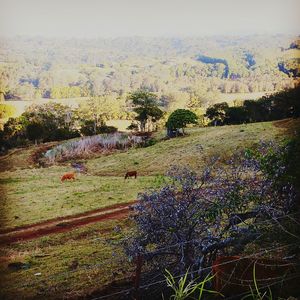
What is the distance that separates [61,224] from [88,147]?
1736 centimetres

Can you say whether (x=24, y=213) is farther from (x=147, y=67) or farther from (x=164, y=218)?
(x=147, y=67)

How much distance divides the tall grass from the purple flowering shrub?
21775mm

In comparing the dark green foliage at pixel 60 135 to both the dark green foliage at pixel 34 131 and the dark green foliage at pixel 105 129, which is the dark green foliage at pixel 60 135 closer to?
the dark green foliage at pixel 34 131

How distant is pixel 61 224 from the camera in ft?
43.0

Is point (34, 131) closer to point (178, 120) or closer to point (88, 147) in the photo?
point (88, 147)

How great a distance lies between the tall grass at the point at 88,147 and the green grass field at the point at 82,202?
75.0 inches

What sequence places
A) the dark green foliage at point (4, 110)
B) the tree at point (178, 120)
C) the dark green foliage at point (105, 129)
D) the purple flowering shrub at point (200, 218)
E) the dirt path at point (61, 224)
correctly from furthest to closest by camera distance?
the dark green foliage at point (105, 129) < the tree at point (178, 120) < the dirt path at point (61, 224) < the purple flowering shrub at point (200, 218) < the dark green foliage at point (4, 110)

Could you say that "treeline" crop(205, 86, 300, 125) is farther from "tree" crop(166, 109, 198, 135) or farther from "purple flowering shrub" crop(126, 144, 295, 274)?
"purple flowering shrub" crop(126, 144, 295, 274)

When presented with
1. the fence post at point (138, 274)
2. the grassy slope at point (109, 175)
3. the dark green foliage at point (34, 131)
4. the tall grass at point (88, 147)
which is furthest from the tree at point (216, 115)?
the fence post at point (138, 274)

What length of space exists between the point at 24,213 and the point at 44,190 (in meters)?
4.25

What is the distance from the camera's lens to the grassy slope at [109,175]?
1556 centimetres

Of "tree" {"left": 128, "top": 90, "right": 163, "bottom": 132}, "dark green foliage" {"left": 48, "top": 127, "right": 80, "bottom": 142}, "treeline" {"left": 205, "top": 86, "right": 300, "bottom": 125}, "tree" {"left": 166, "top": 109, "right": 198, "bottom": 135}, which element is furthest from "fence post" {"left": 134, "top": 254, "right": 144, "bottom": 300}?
"dark green foliage" {"left": 48, "top": 127, "right": 80, "bottom": 142}

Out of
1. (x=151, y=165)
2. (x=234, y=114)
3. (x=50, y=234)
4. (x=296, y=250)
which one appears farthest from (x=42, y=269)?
(x=234, y=114)

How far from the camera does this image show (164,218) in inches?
262
